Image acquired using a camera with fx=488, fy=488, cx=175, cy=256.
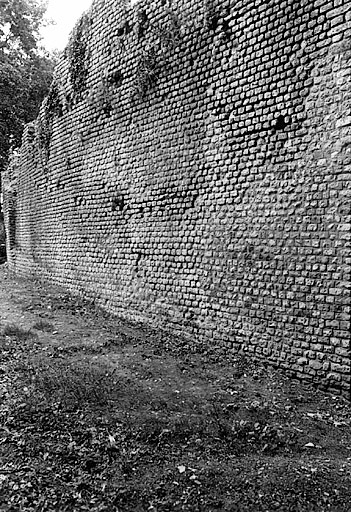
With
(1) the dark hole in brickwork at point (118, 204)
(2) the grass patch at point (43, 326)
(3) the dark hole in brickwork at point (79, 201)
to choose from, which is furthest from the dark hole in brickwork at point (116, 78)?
(2) the grass patch at point (43, 326)

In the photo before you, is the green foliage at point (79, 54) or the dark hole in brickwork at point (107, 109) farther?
the green foliage at point (79, 54)

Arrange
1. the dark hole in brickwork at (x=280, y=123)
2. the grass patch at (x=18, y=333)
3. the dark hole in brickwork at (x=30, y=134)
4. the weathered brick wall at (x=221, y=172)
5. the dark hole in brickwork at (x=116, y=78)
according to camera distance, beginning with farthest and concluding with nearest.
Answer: the dark hole in brickwork at (x=30, y=134), the dark hole in brickwork at (x=116, y=78), the grass patch at (x=18, y=333), the dark hole in brickwork at (x=280, y=123), the weathered brick wall at (x=221, y=172)

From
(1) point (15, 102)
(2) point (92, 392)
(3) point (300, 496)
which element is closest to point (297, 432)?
(3) point (300, 496)

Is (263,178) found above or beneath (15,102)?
beneath

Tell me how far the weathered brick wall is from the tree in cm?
1495

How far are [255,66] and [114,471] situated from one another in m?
5.33

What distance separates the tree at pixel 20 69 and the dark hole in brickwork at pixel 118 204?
17.8m

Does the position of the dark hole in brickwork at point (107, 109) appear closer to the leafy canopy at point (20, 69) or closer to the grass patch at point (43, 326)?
the grass patch at point (43, 326)

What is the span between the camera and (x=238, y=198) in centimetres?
691

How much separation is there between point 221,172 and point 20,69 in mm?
23172

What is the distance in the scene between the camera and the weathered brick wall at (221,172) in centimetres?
556

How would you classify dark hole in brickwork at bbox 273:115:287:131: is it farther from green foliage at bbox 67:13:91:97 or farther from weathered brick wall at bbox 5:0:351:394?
green foliage at bbox 67:13:91:97

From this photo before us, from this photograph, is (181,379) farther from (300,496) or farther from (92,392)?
(300,496)

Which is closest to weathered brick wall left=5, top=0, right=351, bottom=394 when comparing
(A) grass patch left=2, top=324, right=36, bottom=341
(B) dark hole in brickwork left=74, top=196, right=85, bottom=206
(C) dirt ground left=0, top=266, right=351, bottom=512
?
(B) dark hole in brickwork left=74, top=196, right=85, bottom=206
